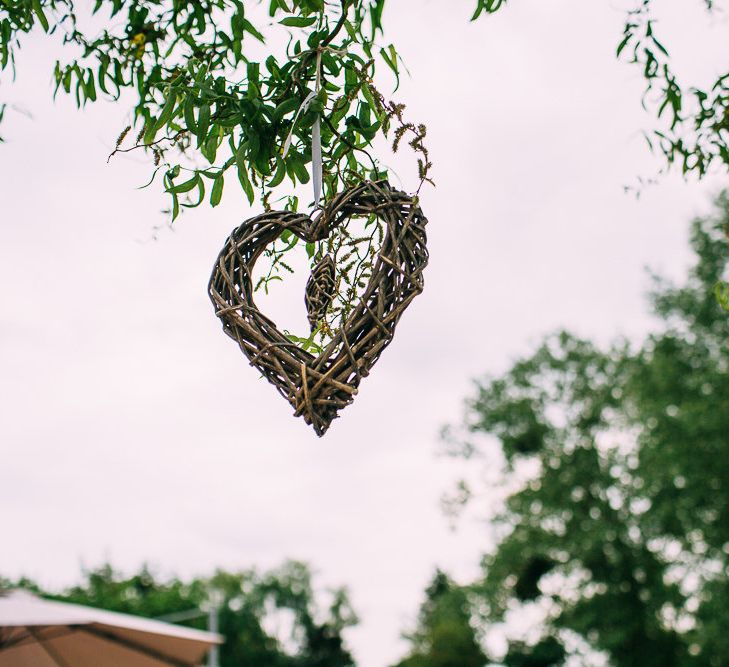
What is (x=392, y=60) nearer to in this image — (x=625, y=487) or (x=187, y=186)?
(x=187, y=186)

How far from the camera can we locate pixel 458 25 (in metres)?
2.66

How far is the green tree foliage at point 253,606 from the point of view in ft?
148

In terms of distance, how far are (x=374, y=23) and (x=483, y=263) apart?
5.06 m

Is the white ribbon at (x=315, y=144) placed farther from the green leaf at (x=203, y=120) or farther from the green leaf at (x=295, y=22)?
the green leaf at (x=203, y=120)

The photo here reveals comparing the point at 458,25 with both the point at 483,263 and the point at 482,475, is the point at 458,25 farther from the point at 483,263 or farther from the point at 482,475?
the point at 482,475

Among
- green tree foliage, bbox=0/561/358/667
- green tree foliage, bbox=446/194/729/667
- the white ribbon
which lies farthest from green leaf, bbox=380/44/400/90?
green tree foliage, bbox=0/561/358/667

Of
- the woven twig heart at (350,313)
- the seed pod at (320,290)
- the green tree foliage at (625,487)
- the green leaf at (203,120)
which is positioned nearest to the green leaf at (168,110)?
the green leaf at (203,120)

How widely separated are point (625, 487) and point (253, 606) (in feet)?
111

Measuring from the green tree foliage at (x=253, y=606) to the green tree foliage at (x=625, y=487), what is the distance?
22.4 metres

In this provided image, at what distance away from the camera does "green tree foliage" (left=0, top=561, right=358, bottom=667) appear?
45000mm

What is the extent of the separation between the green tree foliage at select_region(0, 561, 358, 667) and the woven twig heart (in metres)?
45.1

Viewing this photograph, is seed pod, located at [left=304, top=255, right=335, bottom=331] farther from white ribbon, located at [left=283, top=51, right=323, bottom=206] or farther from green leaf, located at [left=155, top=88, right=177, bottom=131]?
green leaf, located at [left=155, top=88, right=177, bottom=131]

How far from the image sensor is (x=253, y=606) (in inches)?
1991

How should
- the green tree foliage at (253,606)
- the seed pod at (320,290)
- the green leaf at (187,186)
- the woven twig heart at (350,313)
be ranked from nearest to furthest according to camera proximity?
1. the woven twig heart at (350,313)
2. the seed pod at (320,290)
3. the green leaf at (187,186)
4. the green tree foliage at (253,606)
